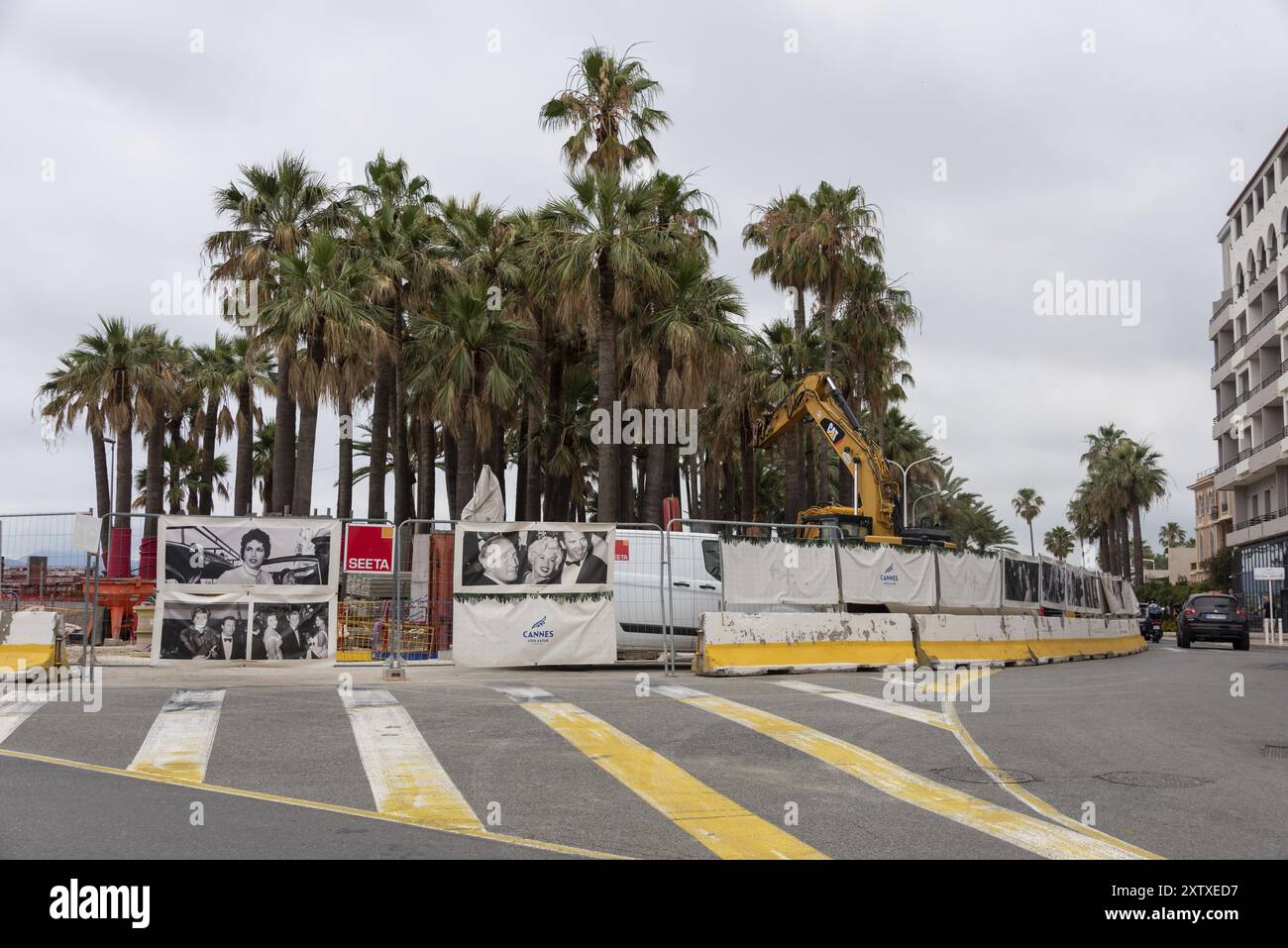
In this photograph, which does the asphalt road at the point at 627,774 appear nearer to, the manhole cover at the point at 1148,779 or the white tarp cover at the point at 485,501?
the manhole cover at the point at 1148,779

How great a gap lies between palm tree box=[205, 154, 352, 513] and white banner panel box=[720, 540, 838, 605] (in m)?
18.4

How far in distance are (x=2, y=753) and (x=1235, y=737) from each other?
10.6 metres

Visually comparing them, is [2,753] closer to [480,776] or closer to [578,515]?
[480,776]

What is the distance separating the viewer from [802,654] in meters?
16.2

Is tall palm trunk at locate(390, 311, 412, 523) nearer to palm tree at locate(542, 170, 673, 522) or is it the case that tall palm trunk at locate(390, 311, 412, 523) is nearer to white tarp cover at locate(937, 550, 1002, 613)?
palm tree at locate(542, 170, 673, 522)

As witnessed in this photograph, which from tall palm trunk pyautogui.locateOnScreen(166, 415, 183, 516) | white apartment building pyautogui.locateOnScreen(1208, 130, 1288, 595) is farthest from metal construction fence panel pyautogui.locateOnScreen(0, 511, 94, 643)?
white apartment building pyautogui.locateOnScreen(1208, 130, 1288, 595)

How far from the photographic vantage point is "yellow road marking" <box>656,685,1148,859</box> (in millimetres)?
6352

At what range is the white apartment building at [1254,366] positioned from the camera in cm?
5369

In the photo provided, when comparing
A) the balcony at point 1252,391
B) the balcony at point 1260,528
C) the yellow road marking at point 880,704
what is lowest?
the yellow road marking at point 880,704

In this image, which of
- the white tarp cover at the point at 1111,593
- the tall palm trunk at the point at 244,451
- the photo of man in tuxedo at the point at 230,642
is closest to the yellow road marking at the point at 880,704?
the photo of man in tuxedo at the point at 230,642

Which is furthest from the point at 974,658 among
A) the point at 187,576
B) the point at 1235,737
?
the point at 187,576

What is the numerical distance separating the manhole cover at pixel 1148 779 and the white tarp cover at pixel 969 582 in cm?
1083
